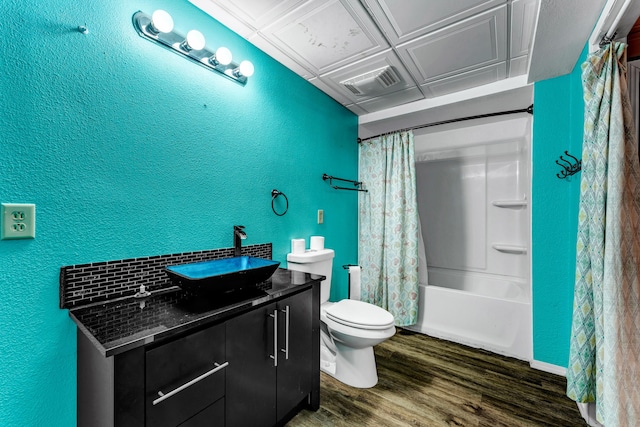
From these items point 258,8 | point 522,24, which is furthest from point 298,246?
point 522,24

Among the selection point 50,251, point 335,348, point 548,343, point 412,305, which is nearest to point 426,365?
point 412,305

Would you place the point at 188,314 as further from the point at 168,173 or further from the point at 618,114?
the point at 618,114

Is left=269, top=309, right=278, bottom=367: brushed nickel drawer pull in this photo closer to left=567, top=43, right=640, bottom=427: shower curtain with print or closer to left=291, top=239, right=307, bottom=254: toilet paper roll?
left=291, top=239, right=307, bottom=254: toilet paper roll

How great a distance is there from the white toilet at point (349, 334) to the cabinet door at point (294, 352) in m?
0.32

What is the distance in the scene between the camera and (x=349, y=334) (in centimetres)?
170

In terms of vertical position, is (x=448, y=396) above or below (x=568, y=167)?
below

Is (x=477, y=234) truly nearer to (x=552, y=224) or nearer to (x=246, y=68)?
(x=552, y=224)

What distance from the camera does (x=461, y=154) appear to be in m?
3.09

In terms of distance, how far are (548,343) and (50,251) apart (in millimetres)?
2918

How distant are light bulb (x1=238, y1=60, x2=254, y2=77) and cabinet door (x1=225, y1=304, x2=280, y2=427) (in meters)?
1.32

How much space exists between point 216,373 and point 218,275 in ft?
1.20

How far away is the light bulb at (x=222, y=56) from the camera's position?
1.45 metres

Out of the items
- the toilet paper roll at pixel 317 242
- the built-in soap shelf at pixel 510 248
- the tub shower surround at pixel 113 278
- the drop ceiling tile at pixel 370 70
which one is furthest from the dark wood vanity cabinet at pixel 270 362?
the built-in soap shelf at pixel 510 248

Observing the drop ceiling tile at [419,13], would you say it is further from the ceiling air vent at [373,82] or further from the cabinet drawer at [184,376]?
the cabinet drawer at [184,376]
